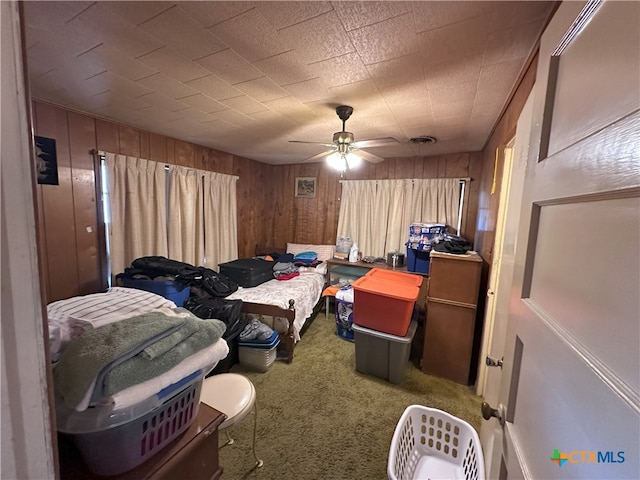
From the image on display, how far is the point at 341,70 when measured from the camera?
143 centimetres

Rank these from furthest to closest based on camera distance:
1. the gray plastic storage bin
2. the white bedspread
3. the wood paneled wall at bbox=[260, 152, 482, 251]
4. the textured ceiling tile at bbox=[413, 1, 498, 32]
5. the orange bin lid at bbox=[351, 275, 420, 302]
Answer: the wood paneled wall at bbox=[260, 152, 482, 251]
the white bedspread
the gray plastic storage bin
the orange bin lid at bbox=[351, 275, 420, 302]
the textured ceiling tile at bbox=[413, 1, 498, 32]

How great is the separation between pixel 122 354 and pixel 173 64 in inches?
58.9

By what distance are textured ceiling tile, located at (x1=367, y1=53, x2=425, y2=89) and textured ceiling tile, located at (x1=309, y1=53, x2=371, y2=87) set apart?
61 mm

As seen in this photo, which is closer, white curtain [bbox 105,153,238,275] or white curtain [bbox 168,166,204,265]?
white curtain [bbox 105,153,238,275]

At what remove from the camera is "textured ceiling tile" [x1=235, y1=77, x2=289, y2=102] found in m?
1.60

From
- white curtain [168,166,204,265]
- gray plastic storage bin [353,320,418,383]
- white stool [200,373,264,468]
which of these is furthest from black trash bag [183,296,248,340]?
gray plastic storage bin [353,320,418,383]

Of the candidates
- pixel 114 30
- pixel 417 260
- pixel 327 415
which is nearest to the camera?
pixel 114 30

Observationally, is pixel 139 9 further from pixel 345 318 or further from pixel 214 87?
pixel 345 318

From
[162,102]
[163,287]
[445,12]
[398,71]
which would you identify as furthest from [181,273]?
[445,12]

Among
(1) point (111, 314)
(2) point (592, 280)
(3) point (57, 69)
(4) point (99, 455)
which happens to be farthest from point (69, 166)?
(2) point (592, 280)

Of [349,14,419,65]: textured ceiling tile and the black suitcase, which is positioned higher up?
[349,14,419,65]: textured ceiling tile

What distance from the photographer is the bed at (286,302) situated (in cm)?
248

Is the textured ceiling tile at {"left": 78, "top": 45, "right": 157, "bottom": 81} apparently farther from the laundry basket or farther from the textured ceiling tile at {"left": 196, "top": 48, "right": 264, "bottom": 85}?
the laundry basket

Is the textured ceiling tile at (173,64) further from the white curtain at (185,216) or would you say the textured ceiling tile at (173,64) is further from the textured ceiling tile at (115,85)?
the white curtain at (185,216)
